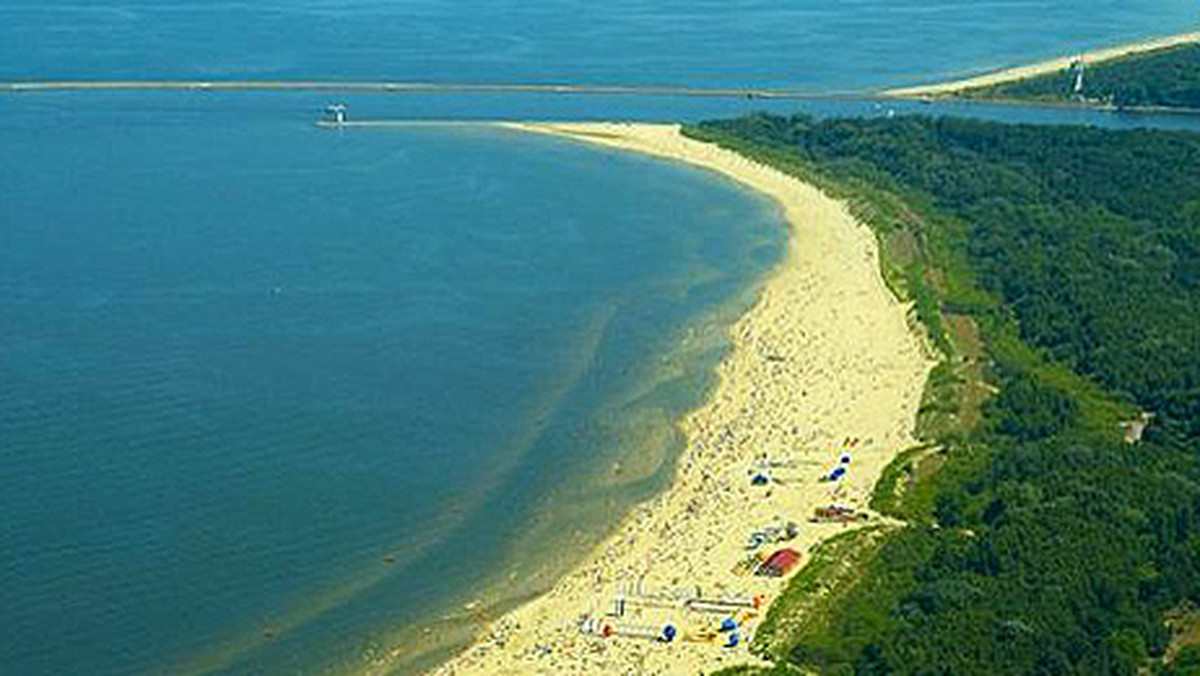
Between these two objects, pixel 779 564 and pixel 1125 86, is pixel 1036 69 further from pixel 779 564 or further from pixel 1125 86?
pixel 779 564

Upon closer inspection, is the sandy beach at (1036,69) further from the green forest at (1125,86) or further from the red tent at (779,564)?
the red tent at (779,564)

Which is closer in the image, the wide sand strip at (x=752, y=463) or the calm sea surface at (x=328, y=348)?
the wide sand strip at (x=752, y=463)

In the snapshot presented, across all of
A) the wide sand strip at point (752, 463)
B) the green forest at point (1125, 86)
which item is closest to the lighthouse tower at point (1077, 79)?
the green forest at point (1125, 86)

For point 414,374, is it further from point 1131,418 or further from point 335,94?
point 335,94

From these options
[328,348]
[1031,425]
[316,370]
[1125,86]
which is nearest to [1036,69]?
[1125,86]

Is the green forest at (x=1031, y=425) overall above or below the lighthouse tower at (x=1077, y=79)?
below

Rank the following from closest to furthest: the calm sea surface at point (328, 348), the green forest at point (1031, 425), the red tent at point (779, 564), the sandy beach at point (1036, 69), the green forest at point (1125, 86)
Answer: the green forest at point (1031, 425), the red tent at point (779, 564), the calm sea surface at point (328, 348), the green forest at point (1125, 86), the sandy beach at point (1036, 69)

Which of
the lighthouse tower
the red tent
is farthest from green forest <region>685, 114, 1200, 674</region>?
the lighthouse tower
